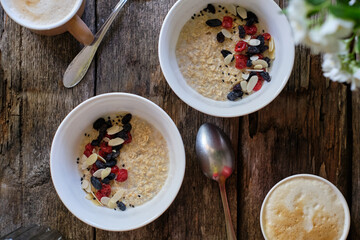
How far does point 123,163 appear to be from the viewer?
1.29 meters

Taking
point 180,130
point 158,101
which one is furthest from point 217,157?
point 158,101

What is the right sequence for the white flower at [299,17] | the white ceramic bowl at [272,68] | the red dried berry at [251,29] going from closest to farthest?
1. the white flower at [299,17]
2. the white ceramic bowl at [272,68]
3. the red dried berry at [251,29]

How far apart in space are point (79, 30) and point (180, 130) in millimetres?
419

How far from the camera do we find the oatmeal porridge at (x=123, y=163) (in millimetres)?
1279

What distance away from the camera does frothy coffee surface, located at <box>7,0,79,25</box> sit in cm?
122

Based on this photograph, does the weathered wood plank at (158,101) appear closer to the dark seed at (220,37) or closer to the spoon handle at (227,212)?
the spoon handle at (227,212)

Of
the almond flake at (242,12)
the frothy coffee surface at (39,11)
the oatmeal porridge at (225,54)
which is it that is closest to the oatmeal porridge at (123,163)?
the oatmeal porridge at (225,54)

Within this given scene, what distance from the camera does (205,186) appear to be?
4.33 ft

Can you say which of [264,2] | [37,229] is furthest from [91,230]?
[264,2]

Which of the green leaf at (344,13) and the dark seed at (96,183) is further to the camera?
the dark seed at (96,183)

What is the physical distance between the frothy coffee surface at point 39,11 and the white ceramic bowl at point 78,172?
0.26m

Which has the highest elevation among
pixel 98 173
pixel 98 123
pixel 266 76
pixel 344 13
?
pixel 344 13

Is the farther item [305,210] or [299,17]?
[305,210]

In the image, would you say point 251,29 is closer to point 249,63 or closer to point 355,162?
point 249,63
